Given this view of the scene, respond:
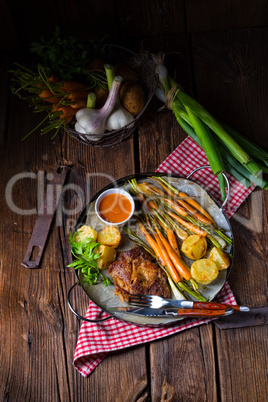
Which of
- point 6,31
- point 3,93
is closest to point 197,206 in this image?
point 3,93

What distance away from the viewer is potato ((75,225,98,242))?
1896 millimetres

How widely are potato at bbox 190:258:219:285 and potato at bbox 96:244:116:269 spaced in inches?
15.3

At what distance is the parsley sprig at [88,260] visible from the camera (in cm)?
181

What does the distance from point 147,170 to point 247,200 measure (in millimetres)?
564

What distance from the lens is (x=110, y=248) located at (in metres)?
1.88

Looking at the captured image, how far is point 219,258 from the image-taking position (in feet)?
6.03

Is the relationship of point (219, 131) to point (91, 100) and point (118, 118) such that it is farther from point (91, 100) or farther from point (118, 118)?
point (91, 100)

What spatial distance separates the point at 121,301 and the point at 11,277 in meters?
0.61

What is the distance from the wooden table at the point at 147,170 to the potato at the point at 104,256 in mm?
251

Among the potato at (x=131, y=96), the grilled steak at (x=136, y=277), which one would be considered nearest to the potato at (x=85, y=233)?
the grilled steak at (x=136, y=277)

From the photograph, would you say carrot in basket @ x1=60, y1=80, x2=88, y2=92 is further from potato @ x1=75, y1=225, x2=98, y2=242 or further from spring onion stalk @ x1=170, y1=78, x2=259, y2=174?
potato @ x1=75, y1=225, x2=98, y2=242

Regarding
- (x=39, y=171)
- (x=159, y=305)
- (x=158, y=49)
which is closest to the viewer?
(x=159, y=305)

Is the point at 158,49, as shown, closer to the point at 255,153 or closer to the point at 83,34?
the point at 83,34

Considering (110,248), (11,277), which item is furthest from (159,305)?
(11,277)
